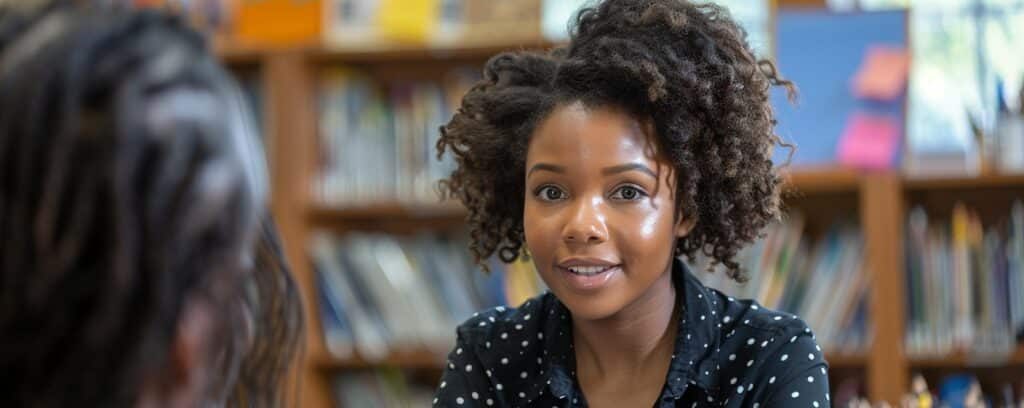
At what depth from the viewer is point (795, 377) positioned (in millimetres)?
1633

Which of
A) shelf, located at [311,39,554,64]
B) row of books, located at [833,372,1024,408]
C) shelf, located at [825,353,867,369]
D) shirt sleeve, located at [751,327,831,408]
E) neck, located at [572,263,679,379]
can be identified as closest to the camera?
shirt sleeve, located at [751,327,831,408]

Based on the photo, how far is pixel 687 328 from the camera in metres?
1.72

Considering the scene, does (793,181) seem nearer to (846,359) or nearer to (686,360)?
(846,359)

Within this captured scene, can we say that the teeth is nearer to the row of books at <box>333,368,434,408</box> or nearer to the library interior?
the library interior

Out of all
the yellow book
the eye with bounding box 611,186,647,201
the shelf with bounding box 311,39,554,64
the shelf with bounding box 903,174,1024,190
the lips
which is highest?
the yellow book

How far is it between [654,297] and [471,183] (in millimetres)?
307

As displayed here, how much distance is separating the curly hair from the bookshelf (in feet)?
4.17

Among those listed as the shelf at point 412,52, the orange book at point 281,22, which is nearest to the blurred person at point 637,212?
the shelf at point 412,52

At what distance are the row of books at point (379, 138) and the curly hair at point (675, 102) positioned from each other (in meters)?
1.50

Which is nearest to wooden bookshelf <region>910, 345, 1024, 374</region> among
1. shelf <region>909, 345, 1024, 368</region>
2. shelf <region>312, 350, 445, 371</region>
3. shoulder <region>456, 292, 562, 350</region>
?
shelf <region>909, 345, 1024, 368</region>

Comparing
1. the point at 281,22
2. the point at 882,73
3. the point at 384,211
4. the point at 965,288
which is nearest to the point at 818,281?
the point at 965,288

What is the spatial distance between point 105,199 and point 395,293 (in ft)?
9.03

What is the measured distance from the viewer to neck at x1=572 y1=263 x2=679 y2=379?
1730mm

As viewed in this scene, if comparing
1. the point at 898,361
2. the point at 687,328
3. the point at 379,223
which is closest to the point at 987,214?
the point at 898,361
